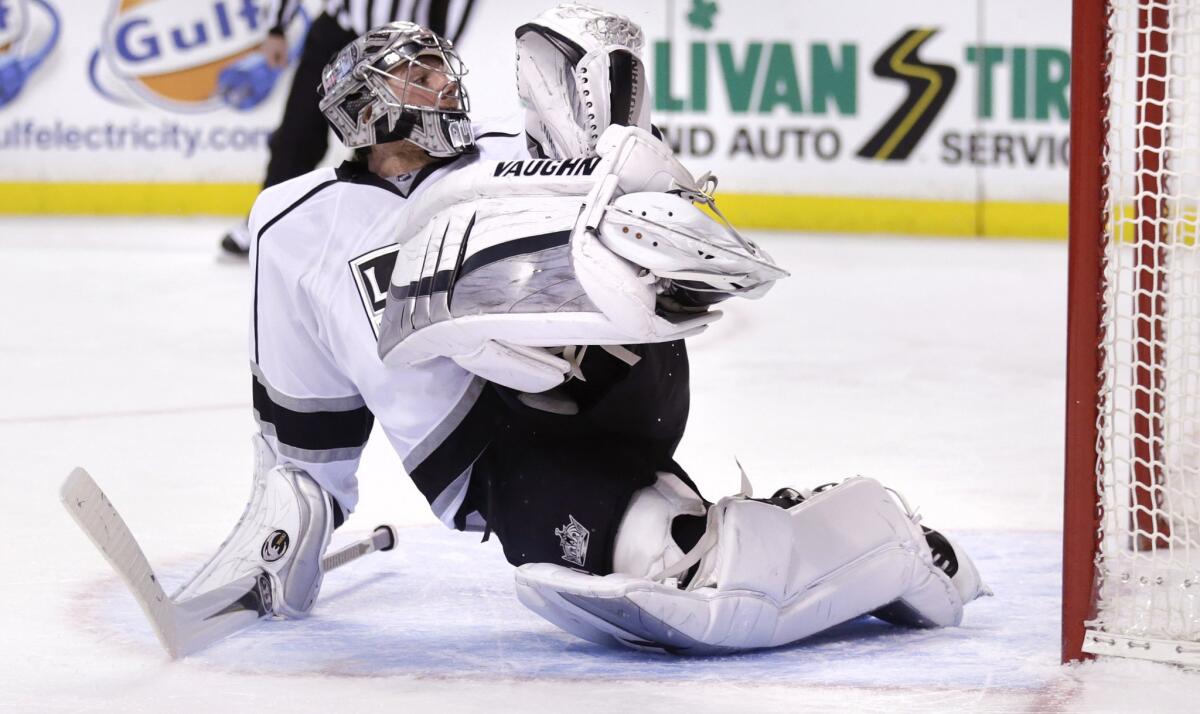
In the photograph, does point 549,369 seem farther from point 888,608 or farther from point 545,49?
point 888,608

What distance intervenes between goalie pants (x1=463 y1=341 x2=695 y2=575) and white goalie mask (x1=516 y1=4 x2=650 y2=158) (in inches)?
9.4

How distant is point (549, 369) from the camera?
172 cm

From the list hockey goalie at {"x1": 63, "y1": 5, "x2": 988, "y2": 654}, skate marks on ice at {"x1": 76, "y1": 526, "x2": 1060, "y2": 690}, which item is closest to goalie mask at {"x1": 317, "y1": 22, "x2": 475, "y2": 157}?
hockey goalie at {"x1": 63, "y1": 5, "x2": 988, "y2": 654}

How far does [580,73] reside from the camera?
178 cm

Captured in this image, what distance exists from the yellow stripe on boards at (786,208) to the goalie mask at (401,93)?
16.9 ft

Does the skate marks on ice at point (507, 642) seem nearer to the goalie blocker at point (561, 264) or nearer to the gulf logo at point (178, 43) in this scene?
the goalie blocker at point (561, 264)

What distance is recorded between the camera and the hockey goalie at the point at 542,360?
63.7 inches

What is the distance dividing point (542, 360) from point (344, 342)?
0.30m

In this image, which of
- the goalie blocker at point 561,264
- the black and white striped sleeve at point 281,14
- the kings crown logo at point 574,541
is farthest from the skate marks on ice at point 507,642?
the black and white striped sleeve at point 281,14

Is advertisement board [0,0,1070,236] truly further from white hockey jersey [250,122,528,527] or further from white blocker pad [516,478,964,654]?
A: white blocker pad [516,478,964,654]

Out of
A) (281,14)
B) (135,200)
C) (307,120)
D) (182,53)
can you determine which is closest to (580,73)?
(307,120)

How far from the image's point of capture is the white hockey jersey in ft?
6.18

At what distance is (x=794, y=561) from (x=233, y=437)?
1.67m

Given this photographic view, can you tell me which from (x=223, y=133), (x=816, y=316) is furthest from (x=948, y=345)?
(x=223, y=133)
